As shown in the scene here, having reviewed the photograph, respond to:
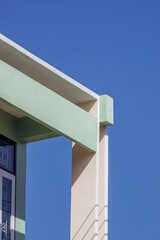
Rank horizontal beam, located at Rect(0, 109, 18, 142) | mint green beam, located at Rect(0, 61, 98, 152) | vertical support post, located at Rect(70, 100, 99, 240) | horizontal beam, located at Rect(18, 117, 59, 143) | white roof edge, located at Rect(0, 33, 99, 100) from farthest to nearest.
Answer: horizontal beam, located at Rect(0, 109, 18, 142) → horizontal beam, located at Rect(18, 117, 59, 143) → vertical support post, located at Rect(70, 100, 99, 240) → white roof edge, located at Rect(0, 33, 99, 100) → mint green beam, located at Rect(0, 61, 98, 152)

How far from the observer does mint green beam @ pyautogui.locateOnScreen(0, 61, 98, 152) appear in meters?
11.8

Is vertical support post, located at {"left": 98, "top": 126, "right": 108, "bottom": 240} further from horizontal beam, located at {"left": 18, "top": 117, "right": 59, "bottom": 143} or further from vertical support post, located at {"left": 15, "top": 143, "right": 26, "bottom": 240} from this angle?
vertical support post, located at {"left": 15, "top": 143, "right": 26, "bottom": 240}

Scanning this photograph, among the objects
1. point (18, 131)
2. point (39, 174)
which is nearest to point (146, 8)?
point (39, 174)

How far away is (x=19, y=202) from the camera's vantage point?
47.8 feet

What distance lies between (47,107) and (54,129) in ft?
1.26

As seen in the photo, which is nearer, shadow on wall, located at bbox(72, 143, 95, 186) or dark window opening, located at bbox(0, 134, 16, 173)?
shadow on wall, located at bbox(72, 143, 95, 186)

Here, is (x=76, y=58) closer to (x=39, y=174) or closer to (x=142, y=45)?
(x=142, y=45)

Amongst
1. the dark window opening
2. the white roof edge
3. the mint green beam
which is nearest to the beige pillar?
the mint green beam

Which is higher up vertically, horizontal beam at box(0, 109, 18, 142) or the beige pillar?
horizontal beam at box(0, 109, 18, 142)

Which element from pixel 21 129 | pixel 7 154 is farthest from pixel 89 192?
pixel 21 129

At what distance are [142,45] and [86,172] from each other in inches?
1052

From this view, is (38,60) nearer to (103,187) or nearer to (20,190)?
(103,187)

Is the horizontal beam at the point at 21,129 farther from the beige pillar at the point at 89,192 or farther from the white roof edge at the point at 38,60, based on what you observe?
the white roof edge at the point at 38,60

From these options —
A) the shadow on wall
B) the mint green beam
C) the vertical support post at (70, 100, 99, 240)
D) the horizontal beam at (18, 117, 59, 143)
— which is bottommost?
the vertical support post at (70, 100, 99, 240)
